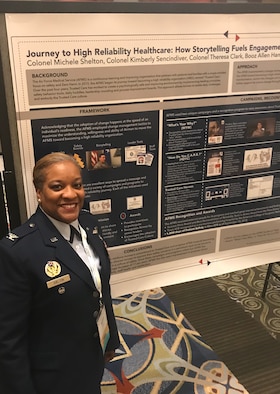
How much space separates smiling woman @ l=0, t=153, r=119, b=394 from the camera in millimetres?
1169

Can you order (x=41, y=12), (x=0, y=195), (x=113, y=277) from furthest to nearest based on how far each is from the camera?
1. (x=113, y=277)
2. (x=0, y=195)
3. (x=41, y=12)

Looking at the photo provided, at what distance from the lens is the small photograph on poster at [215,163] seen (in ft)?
5.81

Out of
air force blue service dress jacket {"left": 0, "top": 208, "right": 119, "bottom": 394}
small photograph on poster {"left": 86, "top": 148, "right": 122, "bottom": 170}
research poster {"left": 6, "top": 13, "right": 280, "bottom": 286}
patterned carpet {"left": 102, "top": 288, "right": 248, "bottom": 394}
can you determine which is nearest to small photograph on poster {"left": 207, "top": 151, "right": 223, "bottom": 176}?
research poster {"left": 6, "top": 13, "right": 280, "bottom": 286}

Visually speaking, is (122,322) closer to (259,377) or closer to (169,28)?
(259,377)

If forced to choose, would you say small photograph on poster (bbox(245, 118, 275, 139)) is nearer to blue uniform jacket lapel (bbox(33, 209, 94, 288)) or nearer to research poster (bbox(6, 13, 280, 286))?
research poster (bbox(6, 13, 280, 286))

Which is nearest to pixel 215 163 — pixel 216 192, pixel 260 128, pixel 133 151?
pixel 216 192

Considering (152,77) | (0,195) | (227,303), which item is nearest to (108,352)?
(0,195)

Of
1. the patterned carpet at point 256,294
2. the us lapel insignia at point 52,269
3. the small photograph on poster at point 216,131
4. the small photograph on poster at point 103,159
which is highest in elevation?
the small photograph on poster at point 216,131

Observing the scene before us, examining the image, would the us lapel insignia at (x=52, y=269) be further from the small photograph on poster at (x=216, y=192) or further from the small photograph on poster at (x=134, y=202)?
the small photograph on poster at (x=216, y=192)

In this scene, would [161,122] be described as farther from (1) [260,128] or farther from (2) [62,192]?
(2) [62,192]

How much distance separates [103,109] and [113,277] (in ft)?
2.49

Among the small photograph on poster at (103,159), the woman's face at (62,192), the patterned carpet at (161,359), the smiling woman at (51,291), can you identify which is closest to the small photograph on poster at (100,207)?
the small photograph on poster at (103,159)

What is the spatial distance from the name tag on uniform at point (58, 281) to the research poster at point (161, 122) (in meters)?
0.44

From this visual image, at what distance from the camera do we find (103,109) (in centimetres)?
152
